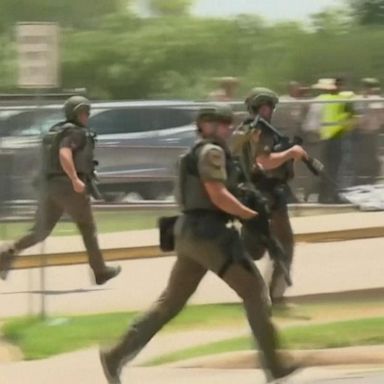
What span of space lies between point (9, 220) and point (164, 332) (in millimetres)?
5617

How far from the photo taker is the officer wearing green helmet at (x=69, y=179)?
38.9 ft

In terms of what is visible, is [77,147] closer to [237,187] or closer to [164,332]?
[164,332]

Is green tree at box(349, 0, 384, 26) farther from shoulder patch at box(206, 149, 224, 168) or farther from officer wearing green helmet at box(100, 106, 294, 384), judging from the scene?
shoulder patch at box(206, 149, 224, 168)

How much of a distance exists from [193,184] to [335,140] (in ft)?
31.2

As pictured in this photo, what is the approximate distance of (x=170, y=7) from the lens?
38.2 meters

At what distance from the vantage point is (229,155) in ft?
27.7

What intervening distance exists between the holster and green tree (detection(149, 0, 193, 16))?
29284 millimetres

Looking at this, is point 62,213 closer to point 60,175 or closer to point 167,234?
point 60,175

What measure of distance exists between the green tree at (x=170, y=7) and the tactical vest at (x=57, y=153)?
25658 mm

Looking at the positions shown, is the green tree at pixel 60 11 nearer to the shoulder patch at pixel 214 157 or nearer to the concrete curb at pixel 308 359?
the concrete curb at pixel 308 359

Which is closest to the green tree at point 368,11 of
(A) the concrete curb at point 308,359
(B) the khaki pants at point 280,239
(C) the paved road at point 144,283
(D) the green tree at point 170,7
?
(D) the green tree at point 170,7

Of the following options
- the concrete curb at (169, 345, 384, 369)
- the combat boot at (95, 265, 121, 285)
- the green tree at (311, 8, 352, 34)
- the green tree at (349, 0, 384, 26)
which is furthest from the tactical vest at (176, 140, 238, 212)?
the green tree at (349, 0, 384, 26)

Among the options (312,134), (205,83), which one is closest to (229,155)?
(312,134)

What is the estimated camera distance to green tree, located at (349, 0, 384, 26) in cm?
3666
